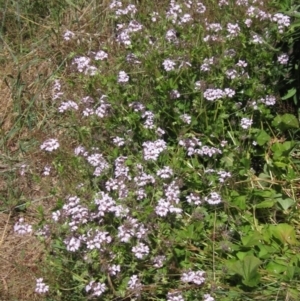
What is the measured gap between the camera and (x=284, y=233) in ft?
9.30

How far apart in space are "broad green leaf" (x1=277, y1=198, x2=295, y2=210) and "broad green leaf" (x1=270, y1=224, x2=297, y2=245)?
0.14 metres

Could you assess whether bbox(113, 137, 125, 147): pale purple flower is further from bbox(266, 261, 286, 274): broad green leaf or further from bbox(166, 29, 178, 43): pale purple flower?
bbox(266, 261, 286, 274): broad green leaf

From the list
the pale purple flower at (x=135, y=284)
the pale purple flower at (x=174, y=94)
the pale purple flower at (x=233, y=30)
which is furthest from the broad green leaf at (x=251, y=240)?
the pale purple flower at (x=233, y=30)

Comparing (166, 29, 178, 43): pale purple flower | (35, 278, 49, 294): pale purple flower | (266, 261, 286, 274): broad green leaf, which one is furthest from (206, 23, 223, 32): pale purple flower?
(35, 278, 49, 294): pale purple flower

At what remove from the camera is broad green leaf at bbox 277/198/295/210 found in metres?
2.97

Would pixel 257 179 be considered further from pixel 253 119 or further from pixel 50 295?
pixel 50 295

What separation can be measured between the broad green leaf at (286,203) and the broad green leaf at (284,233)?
14 cm

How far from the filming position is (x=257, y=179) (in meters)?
3.07

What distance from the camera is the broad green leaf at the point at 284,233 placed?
9.27 ft

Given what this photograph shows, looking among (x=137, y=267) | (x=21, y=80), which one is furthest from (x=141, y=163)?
(x=21, y=80)

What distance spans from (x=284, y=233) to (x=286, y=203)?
0.19 meters

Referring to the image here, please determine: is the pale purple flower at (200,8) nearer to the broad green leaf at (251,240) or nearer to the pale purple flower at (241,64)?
the pale purple flower at (241,64)

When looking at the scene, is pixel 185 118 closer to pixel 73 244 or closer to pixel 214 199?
pixel 214 199

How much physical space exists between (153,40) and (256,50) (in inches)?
22.9
